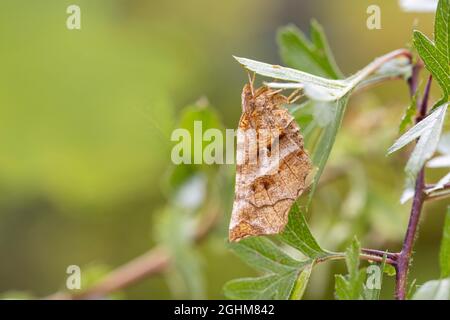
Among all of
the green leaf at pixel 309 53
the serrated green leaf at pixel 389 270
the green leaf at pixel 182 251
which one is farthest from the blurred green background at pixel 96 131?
the serrated green leaf at pixel 389 270

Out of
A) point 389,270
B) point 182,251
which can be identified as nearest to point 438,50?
point 389,270

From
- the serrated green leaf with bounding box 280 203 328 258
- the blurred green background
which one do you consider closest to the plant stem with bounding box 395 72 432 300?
the serrated green leaf with bounding box 280 203 328 258

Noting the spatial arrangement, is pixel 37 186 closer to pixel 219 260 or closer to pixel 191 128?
pixel 219 260

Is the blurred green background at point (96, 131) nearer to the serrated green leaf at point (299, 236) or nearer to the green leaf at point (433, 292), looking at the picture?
the serrated green leaf at point (299, 236)

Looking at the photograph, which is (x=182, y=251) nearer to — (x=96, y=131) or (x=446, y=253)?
(x=446, y=253)
